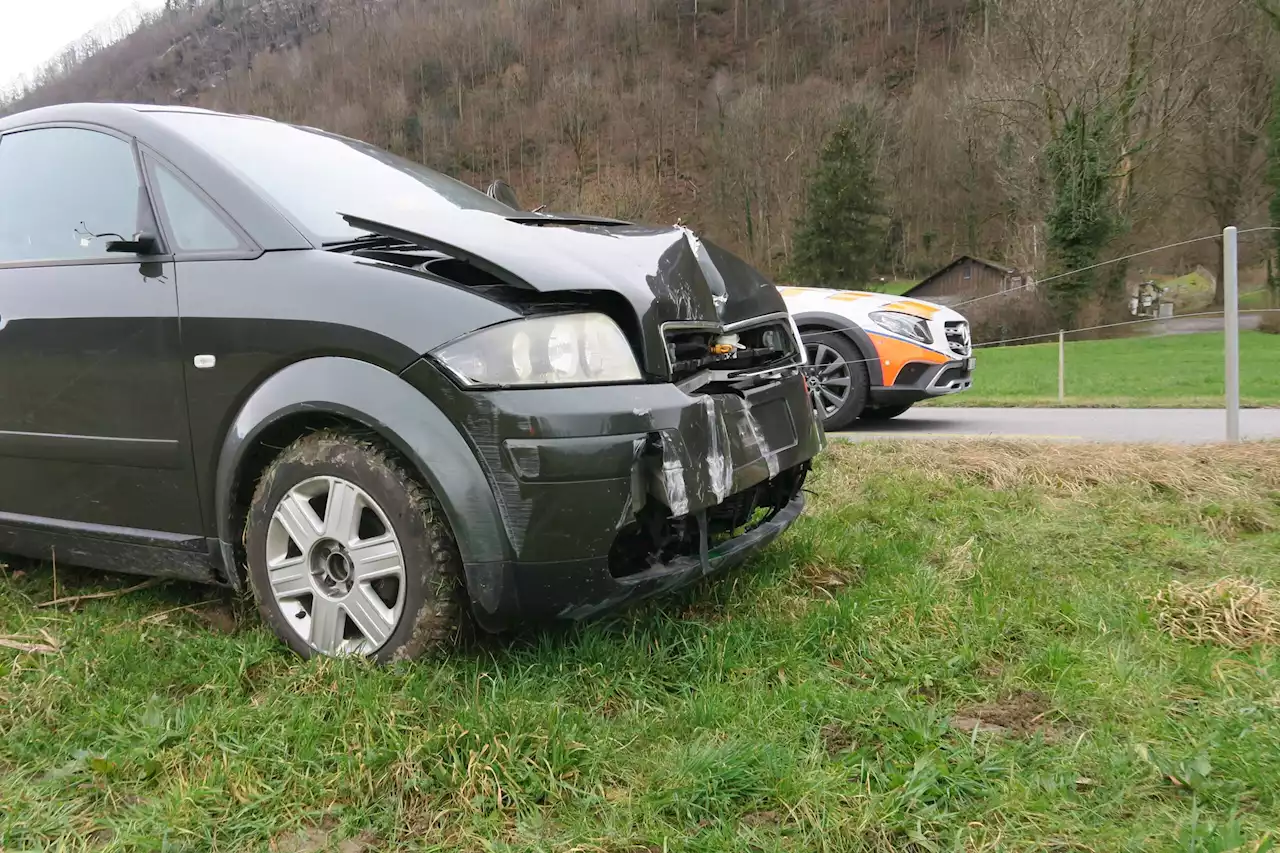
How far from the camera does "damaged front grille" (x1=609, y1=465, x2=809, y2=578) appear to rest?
2215 millimetres

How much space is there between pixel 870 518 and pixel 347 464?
96.1 inches

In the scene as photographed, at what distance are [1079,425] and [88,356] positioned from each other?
663 cm

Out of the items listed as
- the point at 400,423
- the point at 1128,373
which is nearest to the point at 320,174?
the point at 400,423

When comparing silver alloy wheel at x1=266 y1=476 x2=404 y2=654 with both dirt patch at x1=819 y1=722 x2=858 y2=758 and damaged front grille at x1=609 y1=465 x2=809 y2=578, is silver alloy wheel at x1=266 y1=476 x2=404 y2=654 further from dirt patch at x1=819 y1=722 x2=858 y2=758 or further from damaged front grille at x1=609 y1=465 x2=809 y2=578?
dirt patch at x1=819 y1=722 x2=858 y2=758

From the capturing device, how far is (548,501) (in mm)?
2049

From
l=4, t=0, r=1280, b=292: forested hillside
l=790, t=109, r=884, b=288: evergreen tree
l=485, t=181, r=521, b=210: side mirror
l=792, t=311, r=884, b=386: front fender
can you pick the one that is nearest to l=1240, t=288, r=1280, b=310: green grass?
l=4, t=0, r=1280, b=292: forested hillside

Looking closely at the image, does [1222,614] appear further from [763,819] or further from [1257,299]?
[1257,299]

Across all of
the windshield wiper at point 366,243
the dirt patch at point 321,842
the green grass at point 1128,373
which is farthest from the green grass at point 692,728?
the green grass at point 1128,373

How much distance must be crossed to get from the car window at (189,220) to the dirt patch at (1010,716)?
7.60 feet

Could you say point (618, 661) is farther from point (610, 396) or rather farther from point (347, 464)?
point (347, 464)

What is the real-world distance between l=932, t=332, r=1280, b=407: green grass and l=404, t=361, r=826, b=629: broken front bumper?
7.59 m

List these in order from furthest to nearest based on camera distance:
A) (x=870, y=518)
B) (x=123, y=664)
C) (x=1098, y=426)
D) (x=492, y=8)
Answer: (x=492, y=8) < (x=1098, y=426) < (x=870, y=518) < (x=123, y=664)

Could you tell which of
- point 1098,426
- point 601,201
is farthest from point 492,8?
point 1098,426

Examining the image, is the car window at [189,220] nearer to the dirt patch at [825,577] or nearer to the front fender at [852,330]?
the dirt patch at [825,577]
